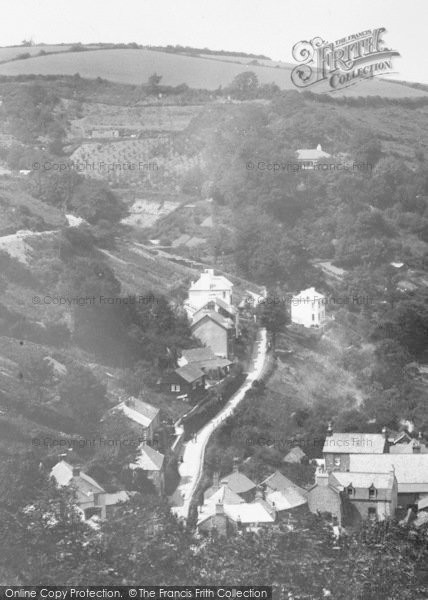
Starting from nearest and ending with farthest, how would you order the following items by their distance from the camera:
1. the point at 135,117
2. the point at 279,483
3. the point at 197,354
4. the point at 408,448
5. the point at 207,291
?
1. the point at 279,483
2. the point at 408,448
3. the point at 197,354
4. the point at 207,291
5. the point at 135,117

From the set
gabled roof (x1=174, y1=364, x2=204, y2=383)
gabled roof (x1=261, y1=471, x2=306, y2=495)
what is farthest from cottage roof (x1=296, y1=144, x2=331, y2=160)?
gabled roof (x1=261, y1=471, x2=306, y2=495)

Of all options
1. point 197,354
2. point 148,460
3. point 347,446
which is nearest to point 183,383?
point 197,354

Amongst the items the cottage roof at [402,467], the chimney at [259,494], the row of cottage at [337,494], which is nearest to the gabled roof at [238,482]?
the row of cottage at [337,494]

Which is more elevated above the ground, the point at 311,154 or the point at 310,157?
the point at 311,154

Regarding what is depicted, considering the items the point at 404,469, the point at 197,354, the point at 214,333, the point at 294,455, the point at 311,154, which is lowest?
the point at 404,469

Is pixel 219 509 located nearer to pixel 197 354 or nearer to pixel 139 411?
pixel 139 411

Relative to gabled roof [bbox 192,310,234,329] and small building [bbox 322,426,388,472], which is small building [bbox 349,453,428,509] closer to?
small building [bbox 322,426,388,472]

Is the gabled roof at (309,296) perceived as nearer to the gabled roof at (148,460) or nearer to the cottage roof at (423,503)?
the cottage roof at (423,503)

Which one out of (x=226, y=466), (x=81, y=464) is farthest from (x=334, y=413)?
(x=81, y=464)
